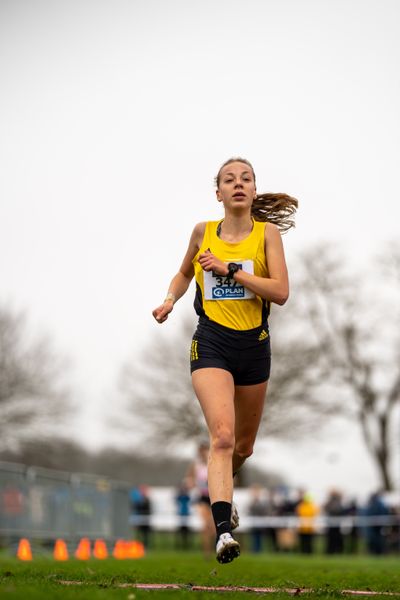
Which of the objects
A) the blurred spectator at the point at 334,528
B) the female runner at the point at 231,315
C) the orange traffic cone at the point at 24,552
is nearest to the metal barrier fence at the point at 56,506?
the orange traffic cone at the point at 24,552

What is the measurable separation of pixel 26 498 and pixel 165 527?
690 inches

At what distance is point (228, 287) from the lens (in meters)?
7.56

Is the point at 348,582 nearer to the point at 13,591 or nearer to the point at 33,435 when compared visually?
the point at 13,591

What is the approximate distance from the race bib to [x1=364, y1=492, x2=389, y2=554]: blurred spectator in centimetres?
2238

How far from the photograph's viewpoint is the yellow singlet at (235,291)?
7566 millimetres

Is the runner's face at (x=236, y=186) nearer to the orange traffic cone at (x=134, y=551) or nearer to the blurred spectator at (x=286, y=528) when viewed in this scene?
the orange traffic cone at (x=134, y=551)

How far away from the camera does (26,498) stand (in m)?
19.5

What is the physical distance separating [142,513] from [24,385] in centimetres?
2219

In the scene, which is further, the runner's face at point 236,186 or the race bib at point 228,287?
the runner's face at point 236,186

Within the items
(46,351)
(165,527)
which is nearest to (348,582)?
(165,527)

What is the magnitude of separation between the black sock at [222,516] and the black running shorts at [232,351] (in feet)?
3.11

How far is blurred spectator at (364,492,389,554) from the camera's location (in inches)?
1148

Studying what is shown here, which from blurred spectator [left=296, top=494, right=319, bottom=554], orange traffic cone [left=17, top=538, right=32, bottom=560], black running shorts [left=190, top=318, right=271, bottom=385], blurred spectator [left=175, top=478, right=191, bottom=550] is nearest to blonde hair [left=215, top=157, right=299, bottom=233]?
black running shorts [left=190, top=318, right=271, bottom=385]

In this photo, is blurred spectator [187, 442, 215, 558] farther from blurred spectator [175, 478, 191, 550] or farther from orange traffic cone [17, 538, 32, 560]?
blurred spectator [175, 478, 191, 550]
